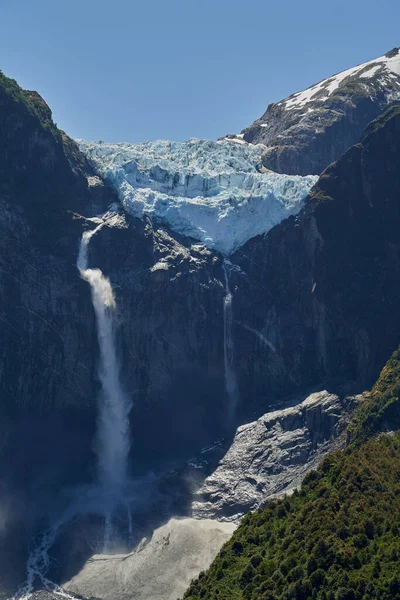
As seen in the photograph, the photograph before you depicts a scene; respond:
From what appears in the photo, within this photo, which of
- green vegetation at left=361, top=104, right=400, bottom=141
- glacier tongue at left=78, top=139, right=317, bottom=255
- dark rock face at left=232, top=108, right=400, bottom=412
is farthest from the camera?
green vegetation at left=361, top=104, right=400, bottom=141

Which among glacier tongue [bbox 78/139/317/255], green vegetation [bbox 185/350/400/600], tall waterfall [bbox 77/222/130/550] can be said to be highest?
glacier tongue [bbox 78/139/317/255]

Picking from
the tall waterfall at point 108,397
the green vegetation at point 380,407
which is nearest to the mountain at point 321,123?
the tall waterfall at point 108,397

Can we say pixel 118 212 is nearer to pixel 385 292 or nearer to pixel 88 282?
pixel 88 282

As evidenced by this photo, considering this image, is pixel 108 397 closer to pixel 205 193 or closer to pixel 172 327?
pixel 172 327

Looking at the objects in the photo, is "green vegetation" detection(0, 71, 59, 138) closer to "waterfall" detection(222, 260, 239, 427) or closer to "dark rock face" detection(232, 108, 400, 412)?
"dark rock face" detection(232, 108, 400, 412)

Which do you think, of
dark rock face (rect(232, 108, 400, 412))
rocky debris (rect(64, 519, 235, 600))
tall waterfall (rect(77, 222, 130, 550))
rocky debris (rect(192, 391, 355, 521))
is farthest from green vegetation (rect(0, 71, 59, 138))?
rocky debris (rect(64, 519, 235, 600))

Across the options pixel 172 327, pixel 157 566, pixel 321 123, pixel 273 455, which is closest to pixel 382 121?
pixel 321 123
